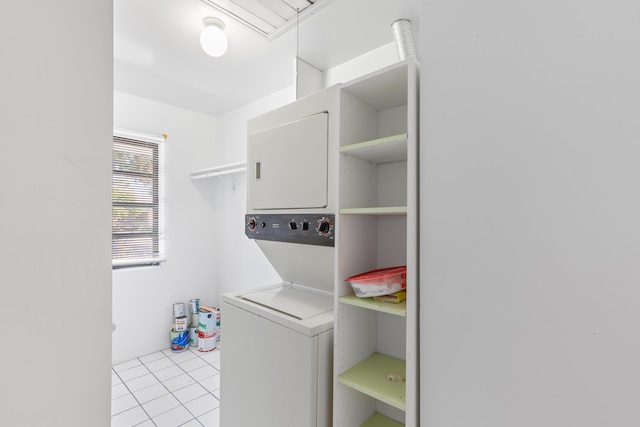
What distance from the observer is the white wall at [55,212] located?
462 mm

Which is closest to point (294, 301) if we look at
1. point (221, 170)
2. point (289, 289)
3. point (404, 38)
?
point (289, 289)

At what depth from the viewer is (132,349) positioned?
10.2ft

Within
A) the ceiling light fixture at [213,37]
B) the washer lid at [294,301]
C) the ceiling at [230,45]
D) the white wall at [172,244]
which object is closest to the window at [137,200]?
the white wall at [172,244]

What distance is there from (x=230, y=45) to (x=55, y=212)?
2061 mm

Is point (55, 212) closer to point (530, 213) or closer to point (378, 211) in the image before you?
point (378, 211)

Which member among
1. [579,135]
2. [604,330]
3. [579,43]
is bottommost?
[604,330]

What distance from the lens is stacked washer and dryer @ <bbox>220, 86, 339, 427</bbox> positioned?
135 cm

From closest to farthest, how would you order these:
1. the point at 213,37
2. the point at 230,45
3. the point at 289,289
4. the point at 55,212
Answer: the point at 55,212 < the point at 213,37 < the point at 289,289 < the point at 230,45

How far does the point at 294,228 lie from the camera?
1665 mm

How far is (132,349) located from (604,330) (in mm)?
3811

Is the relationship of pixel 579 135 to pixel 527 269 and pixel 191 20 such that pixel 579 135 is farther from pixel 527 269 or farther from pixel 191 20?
pixel 191 20

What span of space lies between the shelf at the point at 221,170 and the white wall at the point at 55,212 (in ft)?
7.49

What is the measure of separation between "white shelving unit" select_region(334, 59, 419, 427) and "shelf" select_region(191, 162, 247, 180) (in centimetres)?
168

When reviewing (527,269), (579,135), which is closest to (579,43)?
(579,135)
